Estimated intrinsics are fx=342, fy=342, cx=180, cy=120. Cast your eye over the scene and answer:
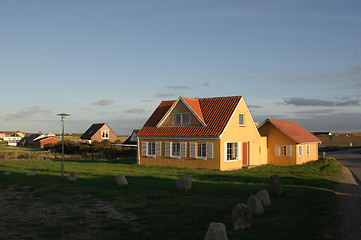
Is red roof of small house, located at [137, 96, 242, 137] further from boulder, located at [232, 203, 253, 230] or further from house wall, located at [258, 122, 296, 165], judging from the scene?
boulder, located at [232, 203, 253, 230]

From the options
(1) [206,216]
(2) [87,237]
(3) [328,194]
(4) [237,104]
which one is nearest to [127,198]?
(1) [206,216]

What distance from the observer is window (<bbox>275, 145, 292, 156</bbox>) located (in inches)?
1315

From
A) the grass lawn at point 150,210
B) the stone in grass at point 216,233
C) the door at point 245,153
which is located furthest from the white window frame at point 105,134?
the stone in grass at point 216,233

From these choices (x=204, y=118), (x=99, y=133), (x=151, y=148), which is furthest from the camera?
(x=99, y=133)

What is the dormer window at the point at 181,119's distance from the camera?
31.0 m

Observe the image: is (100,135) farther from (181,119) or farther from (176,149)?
(176,149)

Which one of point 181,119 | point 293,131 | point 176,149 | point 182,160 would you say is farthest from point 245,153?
point 293,131

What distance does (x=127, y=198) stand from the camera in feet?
48.5

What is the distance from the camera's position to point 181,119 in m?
31.2

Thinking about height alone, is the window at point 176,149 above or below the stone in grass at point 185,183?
above

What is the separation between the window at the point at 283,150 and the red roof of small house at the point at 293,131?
126 centimetres

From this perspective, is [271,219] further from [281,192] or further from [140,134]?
[140,134]

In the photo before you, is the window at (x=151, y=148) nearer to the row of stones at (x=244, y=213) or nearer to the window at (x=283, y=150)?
the window at (x=283, y=150)

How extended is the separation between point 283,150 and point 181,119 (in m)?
10.9
